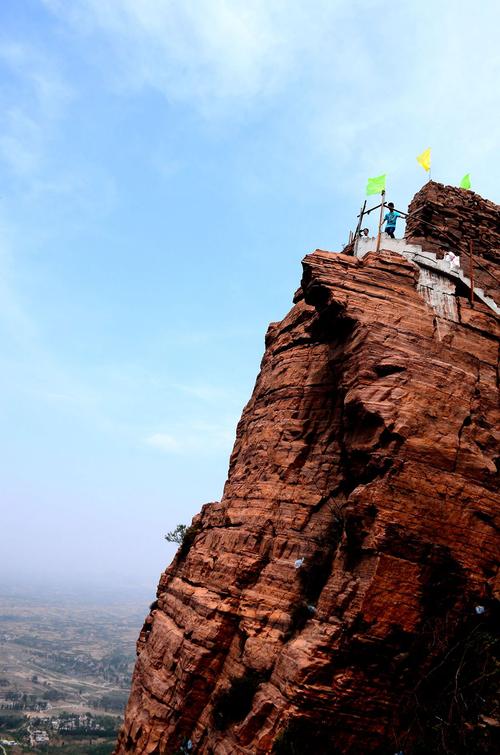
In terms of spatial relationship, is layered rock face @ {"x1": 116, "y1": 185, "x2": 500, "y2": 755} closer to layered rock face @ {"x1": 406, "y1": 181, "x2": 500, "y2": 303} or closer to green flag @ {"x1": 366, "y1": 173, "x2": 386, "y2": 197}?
layered rock face @ {"x1": 406, "y1": 181, "x2": 500, "y2": 303}

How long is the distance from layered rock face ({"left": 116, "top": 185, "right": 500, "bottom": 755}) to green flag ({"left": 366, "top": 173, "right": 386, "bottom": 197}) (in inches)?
222

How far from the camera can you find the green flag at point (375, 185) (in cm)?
2445

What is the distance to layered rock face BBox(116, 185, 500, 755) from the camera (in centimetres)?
1433

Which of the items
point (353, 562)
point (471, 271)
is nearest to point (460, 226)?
point (471, 271)

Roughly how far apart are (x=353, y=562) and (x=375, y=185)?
16806mm

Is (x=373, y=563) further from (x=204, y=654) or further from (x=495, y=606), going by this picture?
(x=204, y=654)

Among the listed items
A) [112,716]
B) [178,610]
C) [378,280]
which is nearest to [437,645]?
[178,610]

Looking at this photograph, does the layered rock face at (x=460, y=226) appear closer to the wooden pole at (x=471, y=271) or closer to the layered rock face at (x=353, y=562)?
the wooden pole at (x=471, y=271)

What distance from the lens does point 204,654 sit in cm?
1692

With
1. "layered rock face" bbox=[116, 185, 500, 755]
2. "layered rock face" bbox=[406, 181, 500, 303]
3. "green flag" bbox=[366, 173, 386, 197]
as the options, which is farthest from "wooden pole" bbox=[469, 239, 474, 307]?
"green flag" bbox=[366, 173, 386, 197]

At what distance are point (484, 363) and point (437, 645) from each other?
9.08 m

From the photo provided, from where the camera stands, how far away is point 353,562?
1542 centimetres

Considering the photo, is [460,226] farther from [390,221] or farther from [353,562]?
[353,562]

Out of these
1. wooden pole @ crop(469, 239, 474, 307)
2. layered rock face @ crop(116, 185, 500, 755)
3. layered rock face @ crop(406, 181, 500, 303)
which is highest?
layered rock face @ crop(406, 181, 500, 303)
